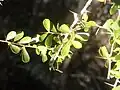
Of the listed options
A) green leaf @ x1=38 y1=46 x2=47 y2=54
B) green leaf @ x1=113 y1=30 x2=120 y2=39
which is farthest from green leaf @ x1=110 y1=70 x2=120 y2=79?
green leaf @ x1=38 y1=46 x2=47 y2=54

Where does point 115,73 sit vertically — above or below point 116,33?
below

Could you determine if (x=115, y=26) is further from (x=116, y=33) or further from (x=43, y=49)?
(x=43, y=49)

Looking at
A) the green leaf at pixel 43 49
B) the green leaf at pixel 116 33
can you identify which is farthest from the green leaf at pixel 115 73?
the green leaf at pixel 43 49

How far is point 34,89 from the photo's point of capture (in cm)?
183

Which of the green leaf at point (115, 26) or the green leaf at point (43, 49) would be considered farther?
the green leaf at point (43, 49)

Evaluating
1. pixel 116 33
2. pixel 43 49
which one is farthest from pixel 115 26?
pixel 43 49

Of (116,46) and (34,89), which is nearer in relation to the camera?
(116,46)

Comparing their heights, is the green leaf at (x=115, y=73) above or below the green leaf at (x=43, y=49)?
below

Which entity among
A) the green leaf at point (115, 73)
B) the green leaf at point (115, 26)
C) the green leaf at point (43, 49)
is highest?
the green leaf at point (115, 26)

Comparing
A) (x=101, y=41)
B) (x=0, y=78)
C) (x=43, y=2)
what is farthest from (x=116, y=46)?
(x=0, y=78)

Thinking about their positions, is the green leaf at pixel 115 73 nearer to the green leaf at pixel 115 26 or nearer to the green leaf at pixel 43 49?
the green leaf at pixel 115 26

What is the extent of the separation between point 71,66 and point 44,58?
67 centimetres

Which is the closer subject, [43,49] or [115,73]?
[115,73]

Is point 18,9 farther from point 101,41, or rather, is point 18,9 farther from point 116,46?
point 116,46
